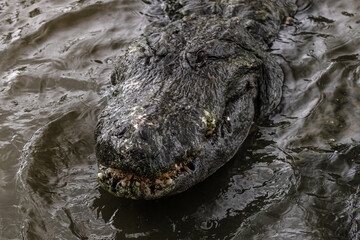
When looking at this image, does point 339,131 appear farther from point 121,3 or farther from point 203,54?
point 121,3

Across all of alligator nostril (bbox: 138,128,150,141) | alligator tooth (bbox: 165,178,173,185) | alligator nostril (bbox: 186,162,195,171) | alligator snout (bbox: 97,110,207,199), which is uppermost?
alligator nostril (bbox: 138,128,150,141)

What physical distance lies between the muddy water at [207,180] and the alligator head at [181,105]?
0.95 ft

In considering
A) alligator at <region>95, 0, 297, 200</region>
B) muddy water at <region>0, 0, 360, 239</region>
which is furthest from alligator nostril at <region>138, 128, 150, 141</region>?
muddy water at <region>0, 0, 360, 239</region>

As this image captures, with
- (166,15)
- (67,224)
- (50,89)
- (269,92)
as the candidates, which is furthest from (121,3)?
(67,224)

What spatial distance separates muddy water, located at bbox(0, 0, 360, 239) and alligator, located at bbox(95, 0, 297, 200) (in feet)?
0.92

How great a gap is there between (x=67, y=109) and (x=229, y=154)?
66.3 inches

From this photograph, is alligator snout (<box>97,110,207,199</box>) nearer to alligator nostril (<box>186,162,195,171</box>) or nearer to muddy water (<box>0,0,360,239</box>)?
alligator nostril (<box>186,162,195,171</box>)

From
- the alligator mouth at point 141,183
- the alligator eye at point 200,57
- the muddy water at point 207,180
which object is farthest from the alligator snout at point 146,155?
the alligator eye at point 200,57

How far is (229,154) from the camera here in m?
3.11

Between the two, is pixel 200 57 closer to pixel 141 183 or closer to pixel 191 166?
pixel 191 166

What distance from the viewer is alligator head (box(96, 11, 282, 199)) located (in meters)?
2.51

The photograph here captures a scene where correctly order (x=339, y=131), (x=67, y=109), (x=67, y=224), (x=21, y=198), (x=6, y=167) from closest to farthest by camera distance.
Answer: (x=67, y=224) < (x=21, y=198) < (x=6, y=167) < (x=339, y=131) < (x=67, y=109)

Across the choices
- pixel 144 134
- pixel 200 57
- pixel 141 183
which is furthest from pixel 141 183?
pixel 200 57

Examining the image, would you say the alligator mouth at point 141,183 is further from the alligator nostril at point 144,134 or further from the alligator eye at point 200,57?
the alligator eye at point 200,57
